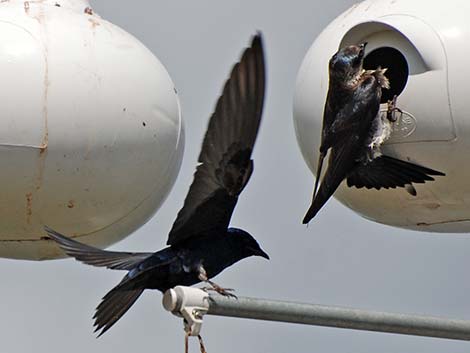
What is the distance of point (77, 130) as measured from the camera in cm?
781

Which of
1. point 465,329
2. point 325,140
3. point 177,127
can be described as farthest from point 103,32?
point 465,329

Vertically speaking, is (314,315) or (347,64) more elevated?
(347,64)

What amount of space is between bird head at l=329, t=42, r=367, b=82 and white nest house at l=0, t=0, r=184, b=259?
96cm

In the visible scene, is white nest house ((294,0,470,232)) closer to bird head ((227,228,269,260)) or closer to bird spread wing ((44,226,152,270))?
bird head ((227,228,269,260))

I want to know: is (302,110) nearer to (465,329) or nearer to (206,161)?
(206,161)

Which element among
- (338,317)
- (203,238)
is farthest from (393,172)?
(338,317)

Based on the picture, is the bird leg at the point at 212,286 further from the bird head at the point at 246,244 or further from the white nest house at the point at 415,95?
the white nest house at the point at 415,95

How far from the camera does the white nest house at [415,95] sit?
7.53 meters

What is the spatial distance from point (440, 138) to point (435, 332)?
1.48 m

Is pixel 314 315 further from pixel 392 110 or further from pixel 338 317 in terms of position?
pixel 392 110

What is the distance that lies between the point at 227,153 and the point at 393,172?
1.05 m

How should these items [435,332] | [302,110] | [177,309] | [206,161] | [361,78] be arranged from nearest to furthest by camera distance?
[177,309] < [435,332] < [206,161] < [361,78] < [302,110]

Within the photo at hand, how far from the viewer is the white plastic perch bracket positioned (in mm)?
5766

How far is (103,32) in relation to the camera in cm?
824
